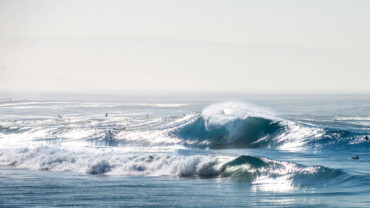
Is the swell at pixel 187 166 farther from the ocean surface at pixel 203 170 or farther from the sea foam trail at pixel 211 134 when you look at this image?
the sea foam trail at pixel 211 134

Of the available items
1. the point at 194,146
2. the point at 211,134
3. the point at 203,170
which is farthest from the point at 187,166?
the point at 211,134

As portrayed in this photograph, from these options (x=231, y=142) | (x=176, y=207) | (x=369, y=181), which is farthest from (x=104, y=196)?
(x=231, y=142)

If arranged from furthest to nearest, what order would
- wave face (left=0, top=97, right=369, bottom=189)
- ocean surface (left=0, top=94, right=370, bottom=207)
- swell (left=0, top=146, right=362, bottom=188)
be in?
wave face (left=0, top=97, right=369, bottom=189)
swell (left=0, top=146, right=362, bottom=188)
ocean surface (left=0, top=94, right=370, bottom=207)

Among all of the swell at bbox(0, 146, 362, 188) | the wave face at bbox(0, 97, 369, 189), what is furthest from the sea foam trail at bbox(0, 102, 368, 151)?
the swell at bbox(0, 146, 362, 188)

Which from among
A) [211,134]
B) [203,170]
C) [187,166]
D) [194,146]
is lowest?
[194,146]

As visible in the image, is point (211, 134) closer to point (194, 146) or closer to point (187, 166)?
point (194, 146)

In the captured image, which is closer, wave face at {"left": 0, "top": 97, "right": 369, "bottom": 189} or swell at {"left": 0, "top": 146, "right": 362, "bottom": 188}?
swell at {"left": 0, "top": 146, "right": 362, "bottom": 188}

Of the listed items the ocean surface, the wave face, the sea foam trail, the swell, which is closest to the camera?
the ocean surface

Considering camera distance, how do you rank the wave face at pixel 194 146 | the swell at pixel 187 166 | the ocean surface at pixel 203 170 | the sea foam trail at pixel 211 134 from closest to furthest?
the ocean surface at pixel 203 170 < the swell at pixel 187 166 < the wave face at pixel 194 146 < the sea foam trail at pixel 211 134

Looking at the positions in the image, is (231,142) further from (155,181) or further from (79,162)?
(155,181)

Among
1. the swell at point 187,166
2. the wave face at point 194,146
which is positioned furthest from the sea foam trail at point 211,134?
the swell at point 187,166

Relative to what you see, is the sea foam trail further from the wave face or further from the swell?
the swell
